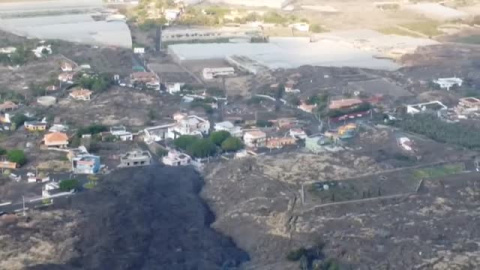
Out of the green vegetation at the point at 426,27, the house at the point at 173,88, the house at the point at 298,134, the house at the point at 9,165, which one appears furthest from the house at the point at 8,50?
the green vegetation at the point at 426,27

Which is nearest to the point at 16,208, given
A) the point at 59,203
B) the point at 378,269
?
the point at 59,203

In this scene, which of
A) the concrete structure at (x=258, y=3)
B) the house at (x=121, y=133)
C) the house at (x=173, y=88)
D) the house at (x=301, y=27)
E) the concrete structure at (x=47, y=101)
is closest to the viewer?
the house at (x=121, y=133)

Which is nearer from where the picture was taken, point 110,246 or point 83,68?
point 110,246

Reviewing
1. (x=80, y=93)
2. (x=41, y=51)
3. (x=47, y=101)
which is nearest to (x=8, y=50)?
(x=41, y=51)

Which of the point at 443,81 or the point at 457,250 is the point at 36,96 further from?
the point at 457,250

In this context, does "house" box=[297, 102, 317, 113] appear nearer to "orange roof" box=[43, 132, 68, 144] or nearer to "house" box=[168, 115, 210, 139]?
"house" box=[168, 115, 210, 139]

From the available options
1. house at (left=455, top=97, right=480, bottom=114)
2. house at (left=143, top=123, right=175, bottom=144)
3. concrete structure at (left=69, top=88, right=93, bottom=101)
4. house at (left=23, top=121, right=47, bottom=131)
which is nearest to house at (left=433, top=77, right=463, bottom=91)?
house at (left=455, top=97, right=480, bottom=114)

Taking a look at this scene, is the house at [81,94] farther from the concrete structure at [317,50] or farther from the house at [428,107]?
the house at [428,107]
